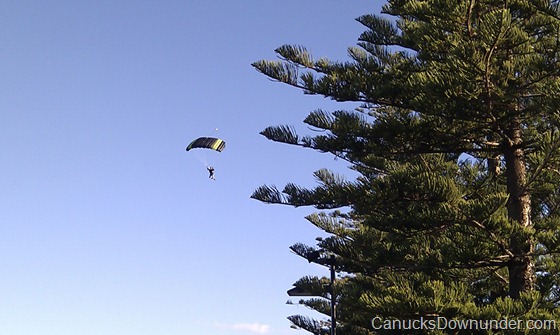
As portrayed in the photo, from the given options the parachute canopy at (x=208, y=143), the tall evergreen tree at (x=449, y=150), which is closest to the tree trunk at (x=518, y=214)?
the tall evergreen tree at (x=449, y=150)

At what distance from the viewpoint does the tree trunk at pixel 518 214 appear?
8266mm

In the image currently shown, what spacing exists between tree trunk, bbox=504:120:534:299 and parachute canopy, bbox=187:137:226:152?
30.5 feet

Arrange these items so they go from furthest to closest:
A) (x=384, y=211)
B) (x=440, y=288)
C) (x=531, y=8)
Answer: (x=384, y=211) → (x=531, y=8) → (x=440, y=288)

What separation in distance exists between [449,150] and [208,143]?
29.0 ft

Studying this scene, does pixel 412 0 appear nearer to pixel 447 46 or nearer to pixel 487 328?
pixel 447 46

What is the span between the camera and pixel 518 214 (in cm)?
865

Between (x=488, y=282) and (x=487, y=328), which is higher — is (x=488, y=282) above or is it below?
above

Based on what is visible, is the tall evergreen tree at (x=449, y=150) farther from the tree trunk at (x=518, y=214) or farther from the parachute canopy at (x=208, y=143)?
the parachute canopy at (x=208, y=143)

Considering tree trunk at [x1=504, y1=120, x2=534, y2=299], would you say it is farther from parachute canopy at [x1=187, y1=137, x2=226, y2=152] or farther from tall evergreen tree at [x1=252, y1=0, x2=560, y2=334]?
parachute canopy at [x1=187, y1=137, x2=226, y2=152]

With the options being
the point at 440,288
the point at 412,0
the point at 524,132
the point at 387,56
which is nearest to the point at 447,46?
the point at 412,0

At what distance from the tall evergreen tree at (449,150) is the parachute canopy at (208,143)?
6.86m

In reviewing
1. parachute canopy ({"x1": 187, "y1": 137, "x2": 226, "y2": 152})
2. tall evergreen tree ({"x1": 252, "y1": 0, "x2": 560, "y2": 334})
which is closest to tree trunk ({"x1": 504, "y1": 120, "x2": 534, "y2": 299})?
tall evergreen tree ({"x1": 252, "y1": 0, "x2": 560, "y2": 334})

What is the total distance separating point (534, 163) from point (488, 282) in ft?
9.50

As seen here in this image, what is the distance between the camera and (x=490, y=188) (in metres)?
10.5
